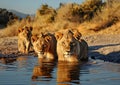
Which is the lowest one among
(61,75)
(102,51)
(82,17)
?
(61,75)

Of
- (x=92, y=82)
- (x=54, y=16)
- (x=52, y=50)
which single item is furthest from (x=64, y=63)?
(x=54, y=16)

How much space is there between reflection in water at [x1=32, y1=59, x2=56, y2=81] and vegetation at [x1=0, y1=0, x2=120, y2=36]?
632 inches

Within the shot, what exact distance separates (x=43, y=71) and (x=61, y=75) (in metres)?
1.15

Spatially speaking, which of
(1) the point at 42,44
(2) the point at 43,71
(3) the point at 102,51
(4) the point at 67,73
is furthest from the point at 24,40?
(4) the point at 67,73

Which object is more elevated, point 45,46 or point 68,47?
point 45,46

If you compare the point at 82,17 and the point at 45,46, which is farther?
the point at 82,17

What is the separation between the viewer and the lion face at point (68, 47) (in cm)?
1494

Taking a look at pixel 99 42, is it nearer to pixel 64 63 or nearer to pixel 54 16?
pixel 64 63

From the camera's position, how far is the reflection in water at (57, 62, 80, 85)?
10.7 meters

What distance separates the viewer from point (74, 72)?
41.9 ft

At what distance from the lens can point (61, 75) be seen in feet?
38.9

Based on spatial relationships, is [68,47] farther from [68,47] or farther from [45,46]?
[45,46]

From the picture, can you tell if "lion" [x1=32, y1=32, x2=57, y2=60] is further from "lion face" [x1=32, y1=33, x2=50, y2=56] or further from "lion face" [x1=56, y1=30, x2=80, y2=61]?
"lion face" [x1=56, y1=30, x2=80, y2=61]

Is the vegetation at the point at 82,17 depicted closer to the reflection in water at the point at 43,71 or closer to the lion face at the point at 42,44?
the lion face at the point at 42,44
